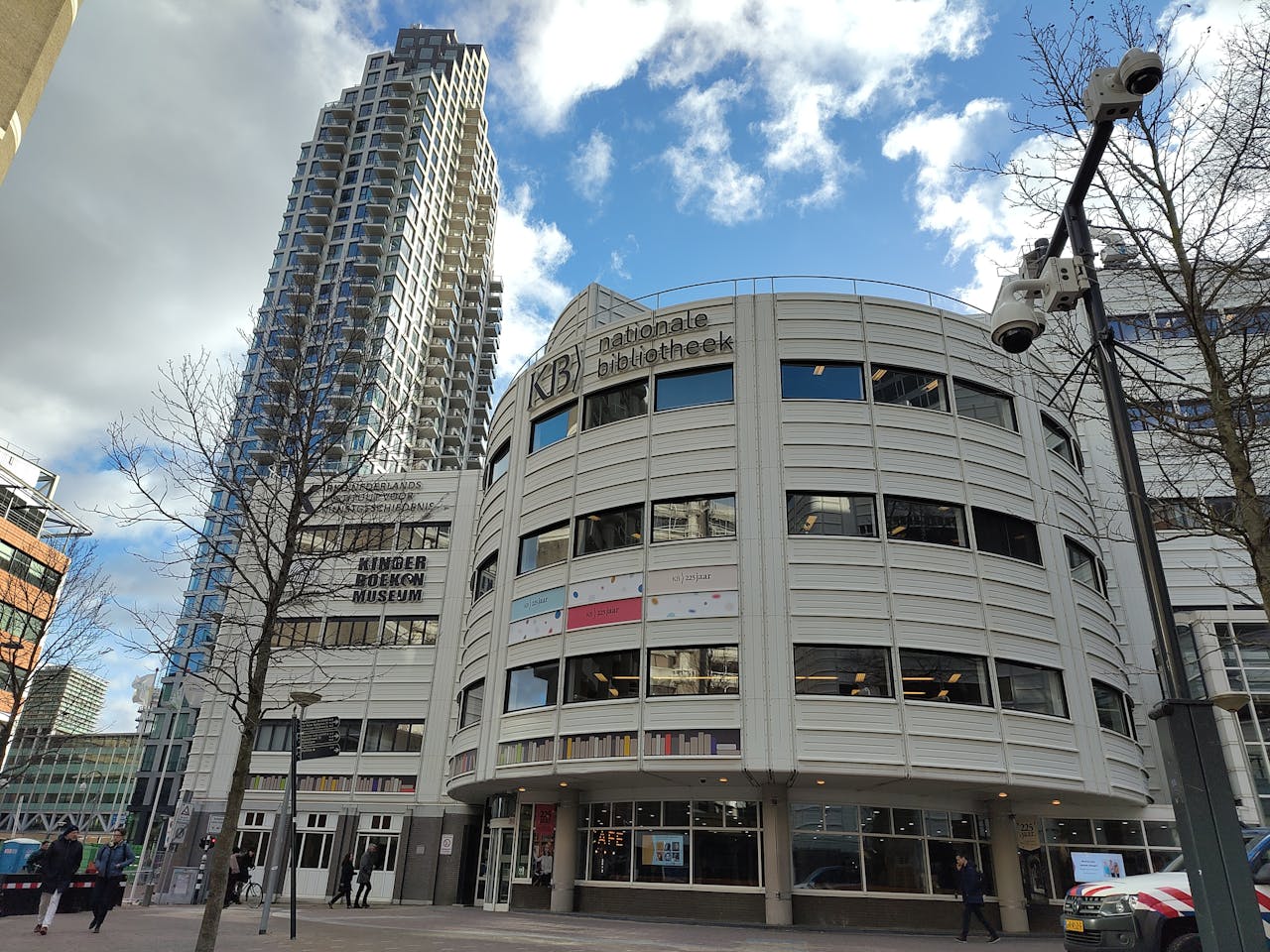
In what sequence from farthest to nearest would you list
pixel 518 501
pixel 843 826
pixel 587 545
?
pixel 518 501 → pixel 587 545 → pixel 843 826

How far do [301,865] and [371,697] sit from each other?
721 cm

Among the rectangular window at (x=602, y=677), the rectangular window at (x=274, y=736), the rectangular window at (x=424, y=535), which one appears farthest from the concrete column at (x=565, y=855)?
the rectangular window at (x=274, y=736)

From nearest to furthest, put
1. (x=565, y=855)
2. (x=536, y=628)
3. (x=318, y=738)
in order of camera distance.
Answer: (x=318, y=738), (x=565, y=855), (x=536, y=628)

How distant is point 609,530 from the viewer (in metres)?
25.5

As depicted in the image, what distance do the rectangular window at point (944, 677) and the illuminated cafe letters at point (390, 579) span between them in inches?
932

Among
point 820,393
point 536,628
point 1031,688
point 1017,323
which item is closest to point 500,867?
point 536,628

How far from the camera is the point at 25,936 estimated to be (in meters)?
14.3

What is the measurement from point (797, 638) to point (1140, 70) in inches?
703

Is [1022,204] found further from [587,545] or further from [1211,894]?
[587,545]

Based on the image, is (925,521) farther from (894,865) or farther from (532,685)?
(532,685)

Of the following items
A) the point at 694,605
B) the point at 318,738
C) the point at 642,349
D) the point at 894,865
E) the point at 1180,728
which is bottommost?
the point at 894,865

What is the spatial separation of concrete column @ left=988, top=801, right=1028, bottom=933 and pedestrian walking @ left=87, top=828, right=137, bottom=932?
21.6 meters

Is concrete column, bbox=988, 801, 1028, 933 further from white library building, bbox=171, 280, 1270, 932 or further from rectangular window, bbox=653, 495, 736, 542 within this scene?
rectangular window, bbox=653, 495, 736, 542

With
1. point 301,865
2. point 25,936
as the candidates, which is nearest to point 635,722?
point 25,936
